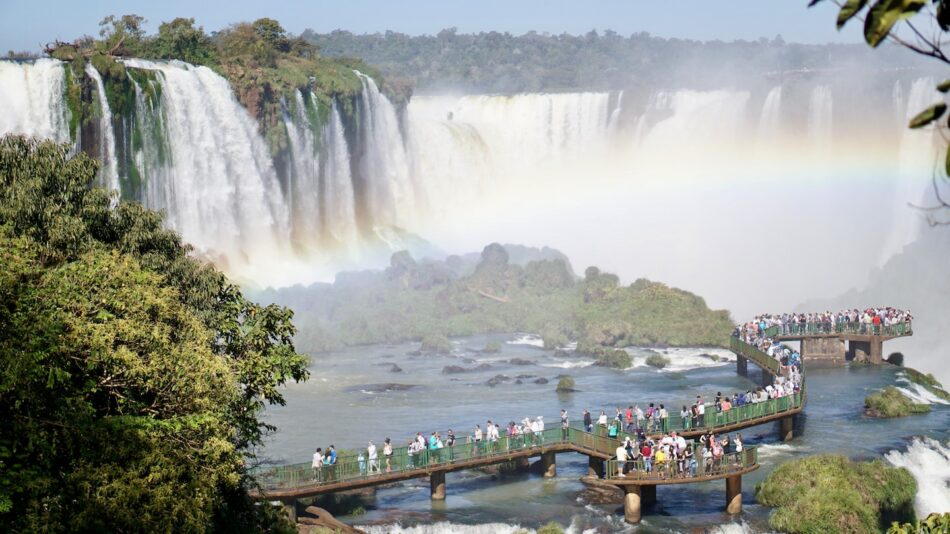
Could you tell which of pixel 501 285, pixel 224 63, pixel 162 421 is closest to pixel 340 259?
pixel 501 285

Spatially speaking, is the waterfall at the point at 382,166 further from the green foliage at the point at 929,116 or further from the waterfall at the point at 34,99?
the green foliage at the point at 929,116

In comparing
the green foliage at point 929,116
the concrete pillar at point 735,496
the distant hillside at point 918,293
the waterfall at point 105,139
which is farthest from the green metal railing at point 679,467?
the distant hillside at point 918,293

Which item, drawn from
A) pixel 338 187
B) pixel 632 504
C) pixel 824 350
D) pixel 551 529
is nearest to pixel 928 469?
pixel 632 504

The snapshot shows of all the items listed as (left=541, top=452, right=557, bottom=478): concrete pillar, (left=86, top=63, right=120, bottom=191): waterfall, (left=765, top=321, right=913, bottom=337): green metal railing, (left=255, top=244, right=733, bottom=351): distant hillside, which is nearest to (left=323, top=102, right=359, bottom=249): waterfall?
(left=255, top=244, right=733, bottom=351): distant hillside

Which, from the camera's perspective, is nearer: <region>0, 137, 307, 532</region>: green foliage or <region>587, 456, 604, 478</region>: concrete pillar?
<region>0, 137, 307, 532</region>: green foliage

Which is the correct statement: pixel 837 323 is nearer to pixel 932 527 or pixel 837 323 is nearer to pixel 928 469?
pixel 928 469

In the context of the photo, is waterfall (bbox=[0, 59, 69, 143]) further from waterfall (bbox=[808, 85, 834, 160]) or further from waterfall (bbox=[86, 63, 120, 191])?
waterfall (bbox=[808, 85, 834, 160])
